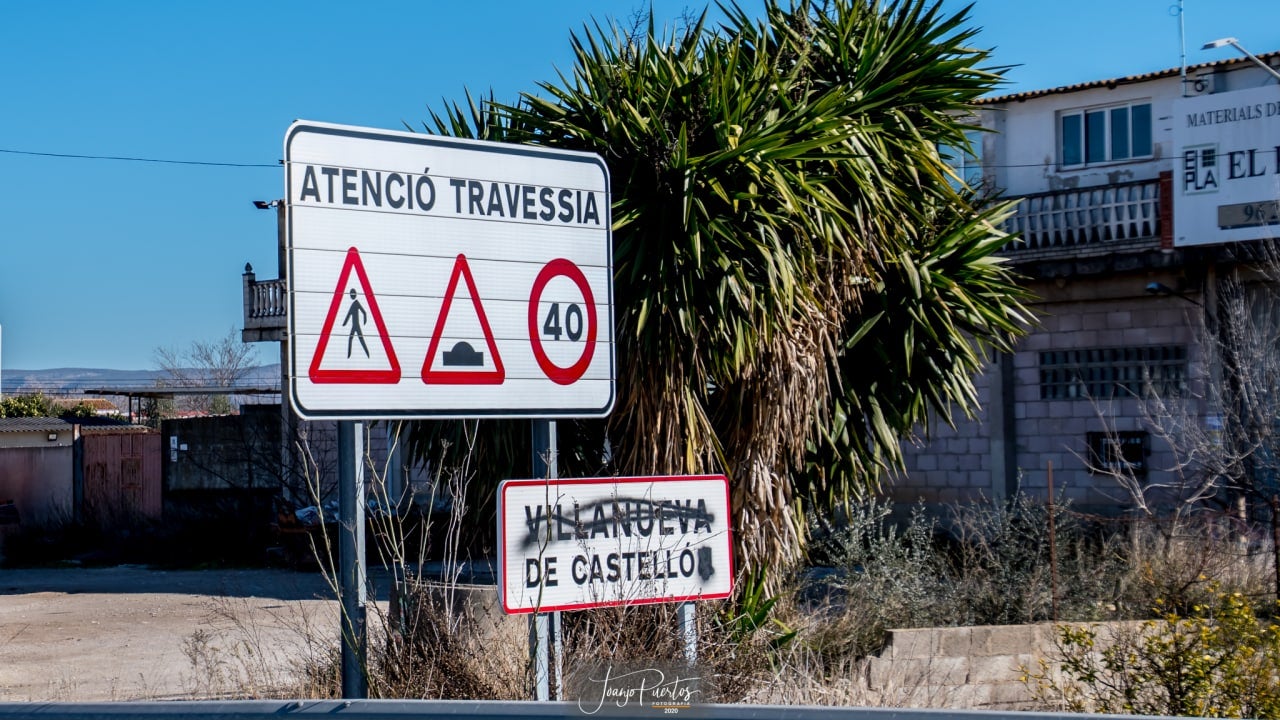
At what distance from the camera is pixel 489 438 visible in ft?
26.9

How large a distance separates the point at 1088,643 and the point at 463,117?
550 centimetres

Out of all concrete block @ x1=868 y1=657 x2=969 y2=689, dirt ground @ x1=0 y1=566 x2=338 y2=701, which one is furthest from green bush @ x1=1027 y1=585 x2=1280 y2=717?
dirt ground @ x1=0 y1=566 x2=338 y2=701

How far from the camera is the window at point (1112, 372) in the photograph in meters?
17.7

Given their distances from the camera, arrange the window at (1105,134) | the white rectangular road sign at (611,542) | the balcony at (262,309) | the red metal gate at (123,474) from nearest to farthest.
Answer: the white rectangular road sign at (611,542)
the window at (1105,134)
the red metal gate at (123,474)
the balcony at (262,309)

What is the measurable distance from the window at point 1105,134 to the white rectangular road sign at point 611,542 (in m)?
16.0

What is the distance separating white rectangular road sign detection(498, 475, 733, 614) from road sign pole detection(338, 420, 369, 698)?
0.61 metres

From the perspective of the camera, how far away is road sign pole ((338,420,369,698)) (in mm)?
5113

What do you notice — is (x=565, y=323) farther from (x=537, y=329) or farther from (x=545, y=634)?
(x=545, y=634)

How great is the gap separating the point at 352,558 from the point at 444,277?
1.22 metres

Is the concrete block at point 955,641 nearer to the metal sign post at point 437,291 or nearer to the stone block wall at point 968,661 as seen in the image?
the stone block wall at point 968,661

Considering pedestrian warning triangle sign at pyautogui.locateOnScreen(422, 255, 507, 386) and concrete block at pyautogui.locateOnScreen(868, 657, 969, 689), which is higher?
pedestrian warning triangle sign at pyautogui.locateOnScreen(422, 255, 507, 386)

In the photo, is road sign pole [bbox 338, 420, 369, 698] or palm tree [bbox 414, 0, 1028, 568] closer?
road sign pole [bbox 338, 420, 369, 698]
